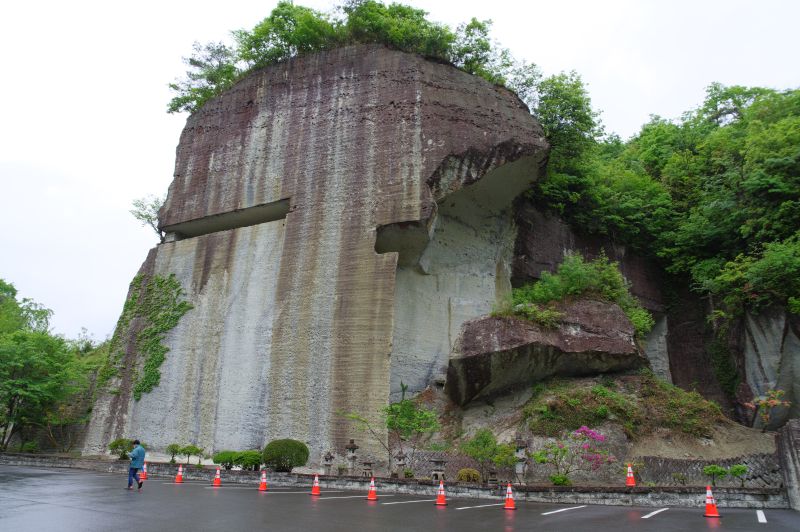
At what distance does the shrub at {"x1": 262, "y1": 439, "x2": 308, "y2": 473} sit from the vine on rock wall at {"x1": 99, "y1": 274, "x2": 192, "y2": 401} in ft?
25.7

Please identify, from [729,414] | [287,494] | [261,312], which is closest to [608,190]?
[729,414]

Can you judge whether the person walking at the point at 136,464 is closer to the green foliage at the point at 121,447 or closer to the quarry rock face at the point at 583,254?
the green foliage at the point at 121,447

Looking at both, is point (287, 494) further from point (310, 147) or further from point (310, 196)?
point (310, 147)

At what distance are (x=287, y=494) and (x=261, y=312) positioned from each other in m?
10.4

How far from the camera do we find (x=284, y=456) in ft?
56.3

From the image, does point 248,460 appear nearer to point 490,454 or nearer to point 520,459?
point 490,454

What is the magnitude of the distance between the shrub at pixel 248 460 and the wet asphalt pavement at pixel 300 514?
195 inches

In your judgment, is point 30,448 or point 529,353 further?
point 30,448

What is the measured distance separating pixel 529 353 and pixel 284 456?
343 inches

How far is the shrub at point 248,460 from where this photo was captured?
56.4ft

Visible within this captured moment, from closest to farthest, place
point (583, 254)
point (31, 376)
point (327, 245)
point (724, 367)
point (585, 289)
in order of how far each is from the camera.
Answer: point (327, 245) → point (585, 289) → point (724, 367) → point (31, 376) → point (583, 254)

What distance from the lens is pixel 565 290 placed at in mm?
22344

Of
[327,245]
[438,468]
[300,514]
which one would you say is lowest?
[300,514]

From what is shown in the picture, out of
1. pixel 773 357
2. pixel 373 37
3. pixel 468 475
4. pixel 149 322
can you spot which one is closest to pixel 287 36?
pixel 373 37
